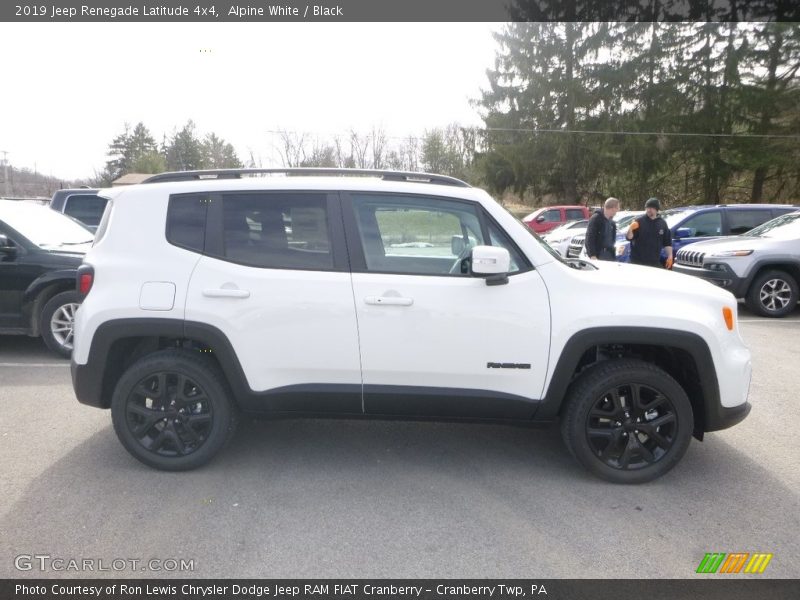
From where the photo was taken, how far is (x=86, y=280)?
3.75 meters

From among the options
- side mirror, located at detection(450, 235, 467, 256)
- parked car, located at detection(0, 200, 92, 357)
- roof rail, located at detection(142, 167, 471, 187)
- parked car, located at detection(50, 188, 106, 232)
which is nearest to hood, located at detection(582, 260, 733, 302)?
side mirror, located at detection(450, 235, 467, 256)

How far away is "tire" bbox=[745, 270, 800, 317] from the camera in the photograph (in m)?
9.59

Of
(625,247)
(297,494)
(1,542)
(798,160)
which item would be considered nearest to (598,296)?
(297,494)

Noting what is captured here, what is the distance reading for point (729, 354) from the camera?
3.63 metres

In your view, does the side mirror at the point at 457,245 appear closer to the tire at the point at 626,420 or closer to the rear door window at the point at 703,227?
the tire at the point at 626,420

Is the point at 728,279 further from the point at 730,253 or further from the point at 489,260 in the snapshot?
the point at 489,260

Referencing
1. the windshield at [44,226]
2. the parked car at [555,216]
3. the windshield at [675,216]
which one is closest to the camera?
the windshield at [44,226]

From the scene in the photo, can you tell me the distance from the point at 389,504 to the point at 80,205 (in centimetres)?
1089

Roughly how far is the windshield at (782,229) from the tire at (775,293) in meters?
0.67

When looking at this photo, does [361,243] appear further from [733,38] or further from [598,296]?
[733,38]

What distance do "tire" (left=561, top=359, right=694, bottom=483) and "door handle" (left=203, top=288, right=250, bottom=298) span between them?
2.12m

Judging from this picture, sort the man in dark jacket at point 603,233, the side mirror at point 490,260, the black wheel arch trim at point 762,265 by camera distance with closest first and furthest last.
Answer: the side mirror at point 490,260 < the man in dark jacket at point 603,233 < the black wheel arch trim at point 762,265

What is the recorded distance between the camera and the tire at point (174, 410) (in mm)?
3727

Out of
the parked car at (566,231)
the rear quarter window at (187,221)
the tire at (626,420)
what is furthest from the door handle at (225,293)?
the parked car at (566,231)
